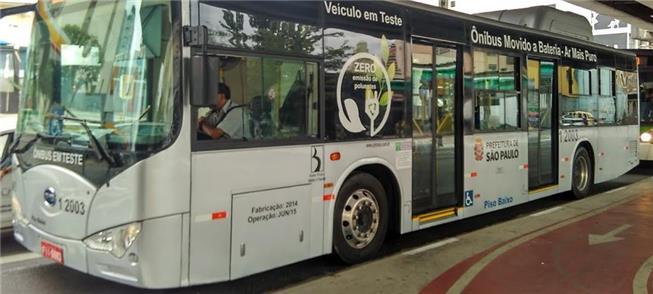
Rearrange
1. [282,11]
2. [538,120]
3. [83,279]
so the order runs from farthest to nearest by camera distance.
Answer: [538,120] < [83,279] < [282,11]

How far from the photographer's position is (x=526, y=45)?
855cm

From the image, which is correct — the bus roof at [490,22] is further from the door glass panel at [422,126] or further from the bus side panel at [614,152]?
the bus side panel at [614,152]

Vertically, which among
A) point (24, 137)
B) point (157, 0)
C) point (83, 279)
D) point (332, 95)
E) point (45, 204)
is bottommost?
point (83, 279)

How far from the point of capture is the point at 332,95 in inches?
218

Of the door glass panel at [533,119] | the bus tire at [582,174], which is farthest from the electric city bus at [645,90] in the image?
the door glass panel at [533,119]

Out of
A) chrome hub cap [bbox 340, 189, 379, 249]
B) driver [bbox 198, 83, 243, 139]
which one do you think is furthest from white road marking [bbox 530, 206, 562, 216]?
driver [bbox 198, 83, 243, 139]

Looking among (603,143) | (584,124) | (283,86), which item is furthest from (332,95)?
(603,143)

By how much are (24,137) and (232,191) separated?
1.96m

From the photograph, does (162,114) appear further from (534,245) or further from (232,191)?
(534,245)

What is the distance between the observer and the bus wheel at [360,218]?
5773mm

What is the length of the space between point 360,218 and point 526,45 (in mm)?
4230

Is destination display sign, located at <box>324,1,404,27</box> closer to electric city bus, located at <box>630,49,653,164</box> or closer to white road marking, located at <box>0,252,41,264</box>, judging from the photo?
white road marking, located at <box>0,252,41,264</box>

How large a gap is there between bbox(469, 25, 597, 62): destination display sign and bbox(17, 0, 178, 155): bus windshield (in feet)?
14.4

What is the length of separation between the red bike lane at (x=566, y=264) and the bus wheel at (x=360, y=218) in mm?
881
